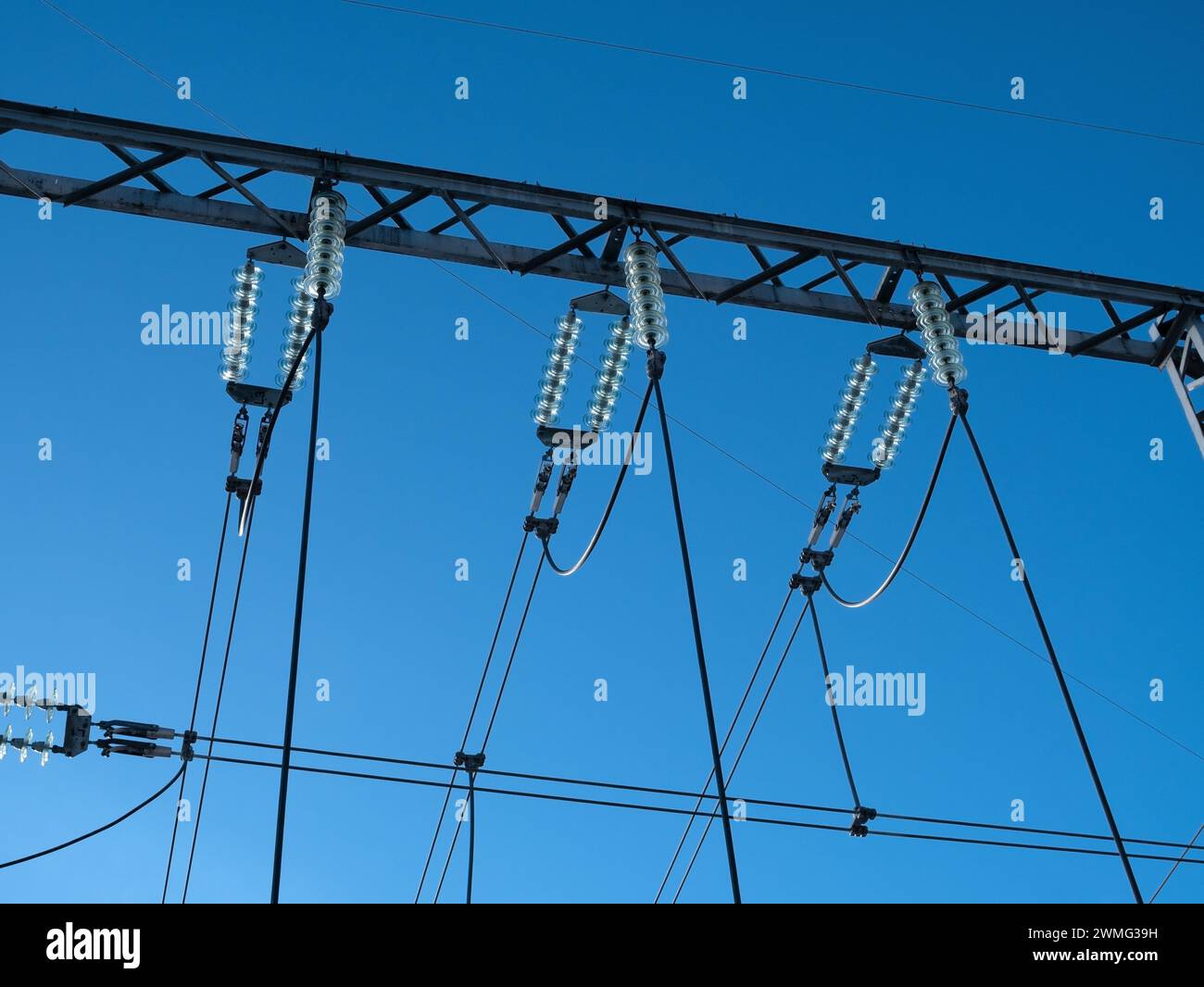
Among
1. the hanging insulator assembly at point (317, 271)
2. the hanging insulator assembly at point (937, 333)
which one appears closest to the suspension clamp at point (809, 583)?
the hanging insulator assembly at point (937, 333)

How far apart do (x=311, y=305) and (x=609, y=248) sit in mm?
2520

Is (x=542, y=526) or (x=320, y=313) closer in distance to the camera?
(x=320, y=313)

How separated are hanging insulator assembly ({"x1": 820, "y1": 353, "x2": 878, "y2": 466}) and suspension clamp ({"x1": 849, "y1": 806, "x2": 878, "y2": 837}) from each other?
3.32 metres

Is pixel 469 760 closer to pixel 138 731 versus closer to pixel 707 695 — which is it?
pixel 138 731

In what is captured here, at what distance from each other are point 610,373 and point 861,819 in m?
5.01

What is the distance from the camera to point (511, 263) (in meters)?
9.91

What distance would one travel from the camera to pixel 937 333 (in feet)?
33.1

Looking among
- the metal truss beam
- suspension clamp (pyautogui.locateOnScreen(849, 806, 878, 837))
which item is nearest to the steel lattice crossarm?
the metal truss beam

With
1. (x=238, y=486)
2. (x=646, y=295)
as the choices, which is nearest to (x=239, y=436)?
(x=238, y=486)

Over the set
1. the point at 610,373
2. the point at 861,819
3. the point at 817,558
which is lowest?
the point at 861,819

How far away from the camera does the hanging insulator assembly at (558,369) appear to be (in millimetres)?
9961

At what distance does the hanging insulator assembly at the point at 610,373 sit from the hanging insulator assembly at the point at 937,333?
242 cm
